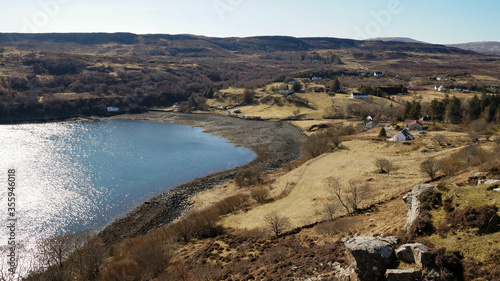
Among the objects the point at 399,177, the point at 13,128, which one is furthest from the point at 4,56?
the point at 399,177

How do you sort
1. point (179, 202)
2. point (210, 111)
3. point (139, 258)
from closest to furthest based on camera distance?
point (139, 258) < point (179, 202) < point (210, 111)

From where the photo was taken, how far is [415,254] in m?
12.8

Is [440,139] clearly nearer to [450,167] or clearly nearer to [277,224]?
[450,167]

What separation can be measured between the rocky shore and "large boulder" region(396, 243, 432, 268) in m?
29.6

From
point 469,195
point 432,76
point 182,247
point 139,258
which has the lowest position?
point 182,247

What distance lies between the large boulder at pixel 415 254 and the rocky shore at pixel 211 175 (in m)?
29.6

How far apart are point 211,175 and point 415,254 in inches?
1681

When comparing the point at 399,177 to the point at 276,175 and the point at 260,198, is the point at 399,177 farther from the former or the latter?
the point at 276,175

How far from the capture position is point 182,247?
27469 millimetres

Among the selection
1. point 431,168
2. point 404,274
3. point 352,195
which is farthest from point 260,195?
point 404,274

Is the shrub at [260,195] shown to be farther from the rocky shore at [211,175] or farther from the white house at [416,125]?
the white house at [416,125]

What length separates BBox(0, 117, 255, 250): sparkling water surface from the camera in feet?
128

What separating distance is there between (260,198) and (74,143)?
188 ft

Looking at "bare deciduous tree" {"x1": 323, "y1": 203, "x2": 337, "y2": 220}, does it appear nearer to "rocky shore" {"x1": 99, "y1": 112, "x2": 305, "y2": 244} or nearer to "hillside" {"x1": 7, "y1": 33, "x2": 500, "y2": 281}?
"hillside" {"x1": 7, "y1": 33, "x2": 500, "y2": 281}
